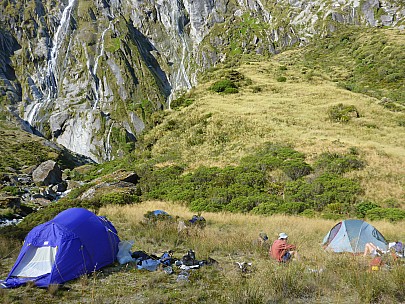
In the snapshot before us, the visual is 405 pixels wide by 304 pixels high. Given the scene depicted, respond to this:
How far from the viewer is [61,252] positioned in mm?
8883

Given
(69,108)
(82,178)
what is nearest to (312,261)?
(82,178)

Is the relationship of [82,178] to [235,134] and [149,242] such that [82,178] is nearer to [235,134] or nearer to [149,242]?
[235,134]

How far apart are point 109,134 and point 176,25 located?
193 ft

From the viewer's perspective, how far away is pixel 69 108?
88188 mm

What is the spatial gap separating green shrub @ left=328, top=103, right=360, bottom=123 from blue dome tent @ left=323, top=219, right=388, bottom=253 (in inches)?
1171

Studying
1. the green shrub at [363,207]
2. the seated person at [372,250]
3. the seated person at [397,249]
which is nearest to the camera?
the seated person at [372,250]

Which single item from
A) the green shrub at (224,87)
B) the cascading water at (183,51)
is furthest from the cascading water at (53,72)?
the green shrub at (224,87)

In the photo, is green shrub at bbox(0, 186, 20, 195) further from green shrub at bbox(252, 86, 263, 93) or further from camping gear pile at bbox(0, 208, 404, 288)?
green shrub at bbox(252, 86, 263, 93)

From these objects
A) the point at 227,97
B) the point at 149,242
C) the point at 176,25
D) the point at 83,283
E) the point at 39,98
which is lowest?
the point at 149,242

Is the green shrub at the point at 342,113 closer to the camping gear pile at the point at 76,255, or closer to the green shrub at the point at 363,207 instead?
the green shrub at the point at 363,207

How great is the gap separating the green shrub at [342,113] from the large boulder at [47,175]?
32.6 m

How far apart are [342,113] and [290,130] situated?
31.8ft

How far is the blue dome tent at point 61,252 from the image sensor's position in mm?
8586

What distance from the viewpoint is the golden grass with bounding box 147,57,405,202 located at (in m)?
26.6
